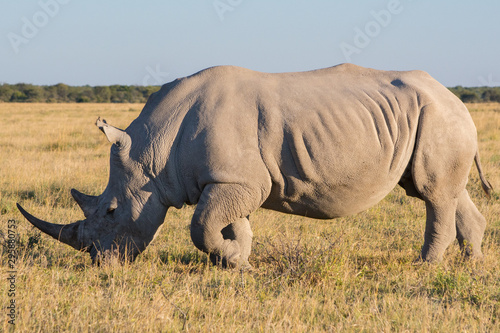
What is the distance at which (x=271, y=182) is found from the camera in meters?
4.85

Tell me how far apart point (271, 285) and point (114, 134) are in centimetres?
178

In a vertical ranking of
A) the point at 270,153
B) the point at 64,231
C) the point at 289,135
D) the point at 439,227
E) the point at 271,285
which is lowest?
the point at 271,285

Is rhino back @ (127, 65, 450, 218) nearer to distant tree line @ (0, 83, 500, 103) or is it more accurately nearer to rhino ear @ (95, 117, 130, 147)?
rhino ear @ (95, 117, 130, 147)

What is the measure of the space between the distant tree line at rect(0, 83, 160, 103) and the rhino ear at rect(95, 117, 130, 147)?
50.8m

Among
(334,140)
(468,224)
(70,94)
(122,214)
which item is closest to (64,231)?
(122,214)

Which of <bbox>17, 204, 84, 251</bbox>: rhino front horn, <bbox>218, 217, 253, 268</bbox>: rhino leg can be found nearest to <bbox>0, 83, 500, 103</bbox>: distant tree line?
<bbox>218, 217, 253, 268</bbox>: rhino leg

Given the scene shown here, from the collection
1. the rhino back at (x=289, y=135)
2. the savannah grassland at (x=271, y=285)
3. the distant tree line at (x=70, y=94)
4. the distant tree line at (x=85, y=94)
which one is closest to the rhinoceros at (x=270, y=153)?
the rhino back at (x=289, y=135)

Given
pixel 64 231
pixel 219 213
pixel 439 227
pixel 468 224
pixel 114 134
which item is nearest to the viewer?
pixel 219 213

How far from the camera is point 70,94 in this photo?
6281 cm

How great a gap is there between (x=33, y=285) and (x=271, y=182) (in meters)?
2.02

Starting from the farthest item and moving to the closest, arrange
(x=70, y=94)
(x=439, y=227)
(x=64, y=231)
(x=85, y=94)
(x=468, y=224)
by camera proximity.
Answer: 1. (x=70, y=94)
2. (x=85, y=94)
3. (x=468, y=224)
4. (x=439, y=227)
5. (x=64, y=231)

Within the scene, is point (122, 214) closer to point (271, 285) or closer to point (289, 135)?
point (271, 285)

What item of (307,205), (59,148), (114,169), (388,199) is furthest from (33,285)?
(59,148)

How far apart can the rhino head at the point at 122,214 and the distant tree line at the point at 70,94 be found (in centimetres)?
5057
